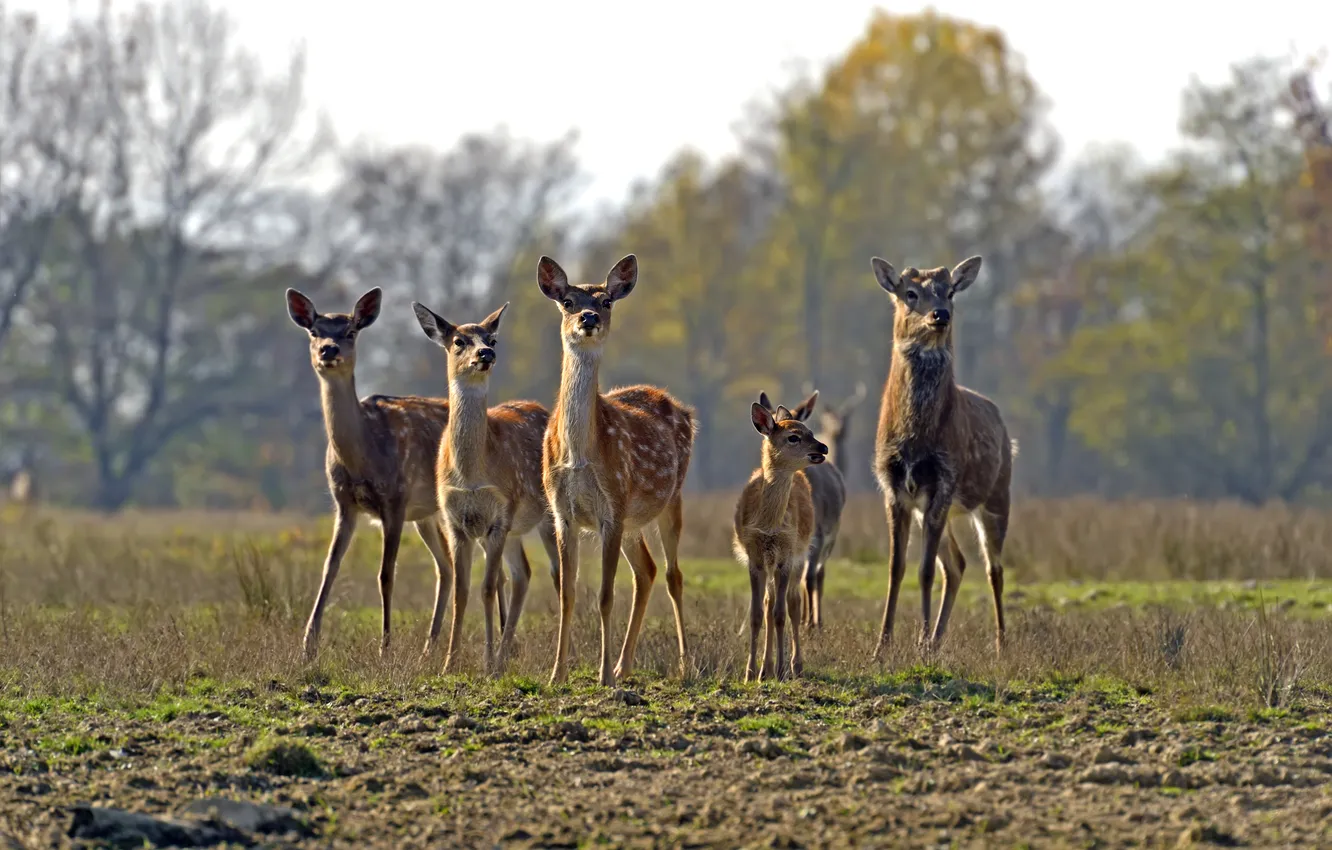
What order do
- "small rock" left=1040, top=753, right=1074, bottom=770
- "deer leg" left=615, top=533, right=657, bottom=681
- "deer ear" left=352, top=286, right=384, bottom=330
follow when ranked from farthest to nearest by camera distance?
"deer ear" left=352, top=286, right=384, bottom=330 → "deer leg" left=615, top=533, right=657, bottom=681 → "small rock" left=1040, top=753, right=1074, bottom=770

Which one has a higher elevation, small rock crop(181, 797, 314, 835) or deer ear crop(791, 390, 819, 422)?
deer ear crop(791, 390, 819, 422)

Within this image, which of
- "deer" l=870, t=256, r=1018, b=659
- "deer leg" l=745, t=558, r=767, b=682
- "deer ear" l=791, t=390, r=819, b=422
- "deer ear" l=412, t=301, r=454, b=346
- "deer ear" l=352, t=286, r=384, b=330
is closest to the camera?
"deer leg" l=745, t=558, r=767, b=682

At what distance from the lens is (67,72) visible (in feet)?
148

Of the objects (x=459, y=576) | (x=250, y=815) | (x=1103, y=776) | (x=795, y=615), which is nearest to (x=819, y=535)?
(x=795, y=615)

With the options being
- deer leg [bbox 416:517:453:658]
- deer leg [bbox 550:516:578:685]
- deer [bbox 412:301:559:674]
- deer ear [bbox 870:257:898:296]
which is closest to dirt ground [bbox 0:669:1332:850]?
deer leg [bbox 550:516:578:685]

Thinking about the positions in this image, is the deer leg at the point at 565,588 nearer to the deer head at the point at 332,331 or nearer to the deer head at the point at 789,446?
the deer head at the point at 789,446

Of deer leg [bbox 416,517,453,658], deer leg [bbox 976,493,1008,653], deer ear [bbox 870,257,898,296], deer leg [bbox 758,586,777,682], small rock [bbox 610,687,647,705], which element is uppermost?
deer ear [bbox 870,257,898,296]

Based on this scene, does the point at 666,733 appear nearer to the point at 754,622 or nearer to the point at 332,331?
the point at 754,622

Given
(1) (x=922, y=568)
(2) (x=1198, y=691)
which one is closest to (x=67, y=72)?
(1) (x=922, y=568)

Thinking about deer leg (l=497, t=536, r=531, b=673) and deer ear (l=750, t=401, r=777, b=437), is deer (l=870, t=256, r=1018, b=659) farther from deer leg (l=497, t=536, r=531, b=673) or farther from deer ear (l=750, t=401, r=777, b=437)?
deer leg (l=497, t=536, r=531, b=673)

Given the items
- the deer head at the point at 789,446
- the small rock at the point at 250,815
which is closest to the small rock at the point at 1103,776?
the small rock at the point at 250,815

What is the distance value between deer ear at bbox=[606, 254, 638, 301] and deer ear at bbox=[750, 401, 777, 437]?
1101 mm

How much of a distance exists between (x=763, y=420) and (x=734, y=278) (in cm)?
4117

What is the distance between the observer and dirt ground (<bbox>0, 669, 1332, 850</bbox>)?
7508 millimetres
